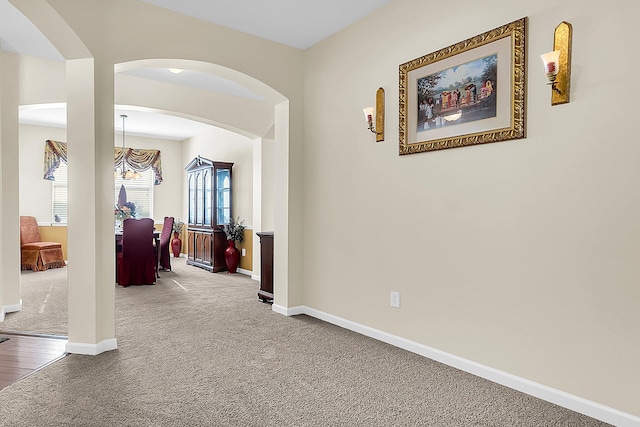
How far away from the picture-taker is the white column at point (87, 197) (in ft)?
9.79

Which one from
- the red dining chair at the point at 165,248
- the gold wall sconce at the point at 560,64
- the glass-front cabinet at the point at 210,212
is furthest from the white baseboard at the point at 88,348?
the red dining chair at the point at 165,248

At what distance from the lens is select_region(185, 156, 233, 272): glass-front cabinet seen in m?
7.15

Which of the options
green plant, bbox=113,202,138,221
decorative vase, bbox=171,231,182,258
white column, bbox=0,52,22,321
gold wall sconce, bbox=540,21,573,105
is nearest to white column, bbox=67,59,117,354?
white column, bbox=0,52,22,321

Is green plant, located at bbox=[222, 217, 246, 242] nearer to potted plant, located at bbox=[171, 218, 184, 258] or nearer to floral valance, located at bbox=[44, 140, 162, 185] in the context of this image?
potted plant, located at bbox=[171, 218, 184, 258]

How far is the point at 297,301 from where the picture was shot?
13.9 feet

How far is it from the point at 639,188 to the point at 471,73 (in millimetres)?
1210

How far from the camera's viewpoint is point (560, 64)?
2234 mm

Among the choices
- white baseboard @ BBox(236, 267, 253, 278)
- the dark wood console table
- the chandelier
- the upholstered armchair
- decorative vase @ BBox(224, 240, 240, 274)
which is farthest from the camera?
the chandelier

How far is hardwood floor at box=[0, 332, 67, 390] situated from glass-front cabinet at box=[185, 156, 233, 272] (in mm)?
3694

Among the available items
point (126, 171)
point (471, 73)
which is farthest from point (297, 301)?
point (126, 171)

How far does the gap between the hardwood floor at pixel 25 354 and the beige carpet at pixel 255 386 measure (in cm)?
13

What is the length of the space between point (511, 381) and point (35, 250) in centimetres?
771

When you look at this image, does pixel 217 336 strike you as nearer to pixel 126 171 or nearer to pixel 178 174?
pixel 126 171

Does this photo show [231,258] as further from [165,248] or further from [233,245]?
[165,248]
